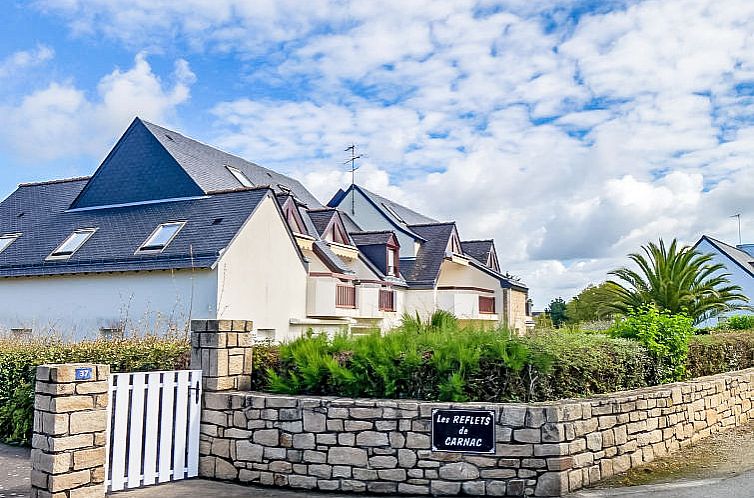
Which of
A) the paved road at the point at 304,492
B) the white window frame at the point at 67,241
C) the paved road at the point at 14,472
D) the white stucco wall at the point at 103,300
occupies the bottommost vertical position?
the paved road at the point at 304,492

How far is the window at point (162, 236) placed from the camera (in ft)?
71.0

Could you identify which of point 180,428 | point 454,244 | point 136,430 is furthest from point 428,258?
point 136,430

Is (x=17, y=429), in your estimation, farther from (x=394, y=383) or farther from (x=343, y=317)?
(x=343, y=317)

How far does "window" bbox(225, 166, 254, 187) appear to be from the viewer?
29.6 metres

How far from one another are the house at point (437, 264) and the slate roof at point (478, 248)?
0.20 ft

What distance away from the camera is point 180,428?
832 cm

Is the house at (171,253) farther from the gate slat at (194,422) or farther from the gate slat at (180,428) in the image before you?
the gate slat at (180,428)

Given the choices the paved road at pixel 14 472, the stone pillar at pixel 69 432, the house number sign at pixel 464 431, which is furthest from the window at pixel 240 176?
the house number sign at pixel 464 431

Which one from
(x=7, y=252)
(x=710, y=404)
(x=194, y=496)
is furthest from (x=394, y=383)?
(x=7, y=252)

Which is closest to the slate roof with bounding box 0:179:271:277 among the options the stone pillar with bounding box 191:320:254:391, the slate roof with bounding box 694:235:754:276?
the stone pillar with bounding box 191:320:254:391

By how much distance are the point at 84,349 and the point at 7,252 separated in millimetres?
17726

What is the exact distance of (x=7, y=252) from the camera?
25281 millimetres

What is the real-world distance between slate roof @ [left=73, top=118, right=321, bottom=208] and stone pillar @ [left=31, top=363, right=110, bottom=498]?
17.9 meters

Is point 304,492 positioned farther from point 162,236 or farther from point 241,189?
point 241,189
